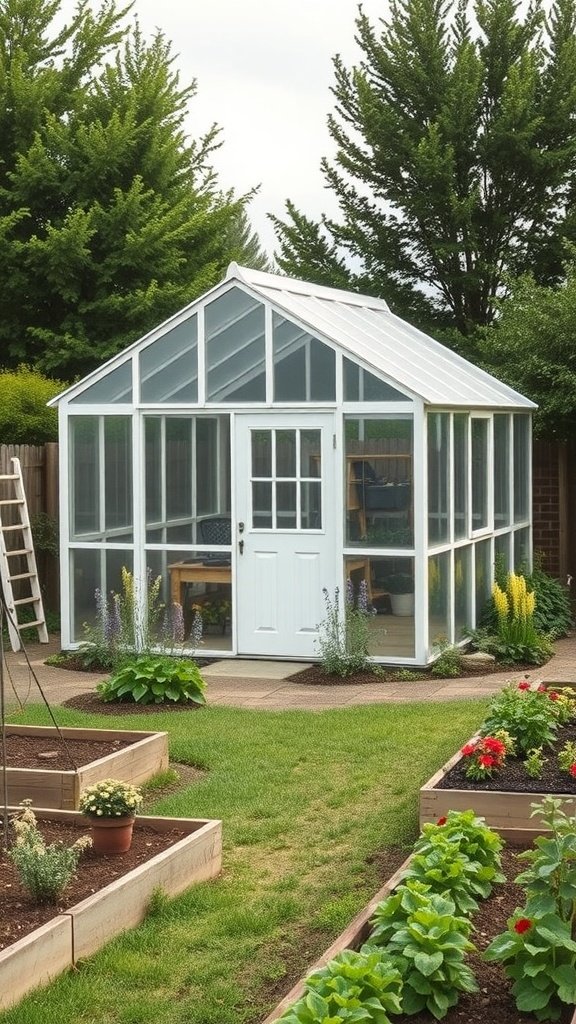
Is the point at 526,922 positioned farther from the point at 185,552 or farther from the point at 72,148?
the point at 72,148

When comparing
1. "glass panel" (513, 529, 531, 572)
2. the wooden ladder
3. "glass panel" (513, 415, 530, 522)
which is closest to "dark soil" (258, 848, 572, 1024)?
the wooden ladder

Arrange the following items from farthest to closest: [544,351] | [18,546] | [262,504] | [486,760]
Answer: [544,351] < [18,546] < [262,504] < [486,760]

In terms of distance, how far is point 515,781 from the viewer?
6.96m

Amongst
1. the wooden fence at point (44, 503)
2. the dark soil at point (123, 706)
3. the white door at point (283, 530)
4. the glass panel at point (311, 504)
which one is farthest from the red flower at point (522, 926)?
the wooden fence at point (44, 503)

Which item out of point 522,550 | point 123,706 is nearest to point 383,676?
point 123,706

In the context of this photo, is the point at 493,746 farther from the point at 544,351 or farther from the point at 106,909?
the point at 544,351

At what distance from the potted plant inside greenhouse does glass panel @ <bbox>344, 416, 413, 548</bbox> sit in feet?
0.91

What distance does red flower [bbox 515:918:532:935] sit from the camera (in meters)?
4.64

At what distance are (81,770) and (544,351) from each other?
934 cm

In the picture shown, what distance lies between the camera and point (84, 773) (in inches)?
290

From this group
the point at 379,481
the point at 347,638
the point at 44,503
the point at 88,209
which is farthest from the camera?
the point at 88,209

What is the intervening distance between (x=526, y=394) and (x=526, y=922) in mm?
11433

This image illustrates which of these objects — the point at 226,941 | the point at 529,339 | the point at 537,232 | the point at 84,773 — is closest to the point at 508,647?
the point at 529,339

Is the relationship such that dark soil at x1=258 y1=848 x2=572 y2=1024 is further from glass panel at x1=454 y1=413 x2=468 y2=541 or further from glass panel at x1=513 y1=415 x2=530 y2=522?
glass panel at x1=513 y1=415 x2=530 y2=522
